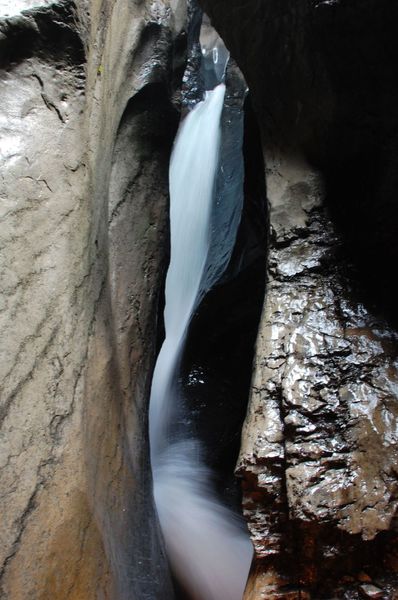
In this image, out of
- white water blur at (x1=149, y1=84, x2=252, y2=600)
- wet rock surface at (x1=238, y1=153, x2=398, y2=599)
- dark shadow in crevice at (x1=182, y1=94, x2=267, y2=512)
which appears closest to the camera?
wet rock surface at (x1=238, y1=153, x2=398, y2=599)

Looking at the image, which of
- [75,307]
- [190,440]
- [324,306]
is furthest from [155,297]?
[190,440]

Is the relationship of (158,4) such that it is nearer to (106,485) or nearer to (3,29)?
(3,29)

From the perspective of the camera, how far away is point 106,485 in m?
2.35

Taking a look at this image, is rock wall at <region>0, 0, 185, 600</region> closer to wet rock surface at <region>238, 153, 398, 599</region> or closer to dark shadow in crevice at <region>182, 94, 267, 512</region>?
wet rock surface at <region>238, 153, 398, 599</region>

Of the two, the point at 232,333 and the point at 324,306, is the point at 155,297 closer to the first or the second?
the point at 324,306

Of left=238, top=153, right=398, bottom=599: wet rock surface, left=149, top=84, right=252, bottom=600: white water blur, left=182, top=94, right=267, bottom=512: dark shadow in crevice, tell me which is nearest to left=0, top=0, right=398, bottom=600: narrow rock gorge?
left=238, top=153, right=398, bottom=599: wet rock surface

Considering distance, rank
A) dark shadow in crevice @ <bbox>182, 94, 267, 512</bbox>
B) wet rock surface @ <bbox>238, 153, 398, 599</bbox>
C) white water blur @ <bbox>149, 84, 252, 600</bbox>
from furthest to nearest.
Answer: dark shadow in crevice @ <bbox>182, 94, 267, 512</bbox>, white water blur @ <bbox>149, 84, 252, 600</bbox>, wet rock surface @ <bbox>238, 153, 398, 599</bbox>

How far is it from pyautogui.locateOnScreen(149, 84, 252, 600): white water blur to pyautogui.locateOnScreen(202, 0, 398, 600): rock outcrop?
177cm

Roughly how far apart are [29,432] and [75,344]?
48 centimetres

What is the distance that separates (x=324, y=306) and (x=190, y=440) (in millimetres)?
2839

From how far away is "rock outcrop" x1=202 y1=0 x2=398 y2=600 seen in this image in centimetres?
179

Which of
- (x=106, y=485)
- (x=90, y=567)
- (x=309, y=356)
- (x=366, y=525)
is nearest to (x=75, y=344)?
(x=106, y=485)

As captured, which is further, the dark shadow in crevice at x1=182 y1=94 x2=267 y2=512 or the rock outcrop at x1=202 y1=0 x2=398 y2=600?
the dark shadow in crevice at x1=182 y1=94 x2=267 y2=512

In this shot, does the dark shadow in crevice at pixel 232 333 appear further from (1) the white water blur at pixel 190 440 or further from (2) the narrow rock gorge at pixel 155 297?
(2) the narrow rock gorge at pixel 155 297
